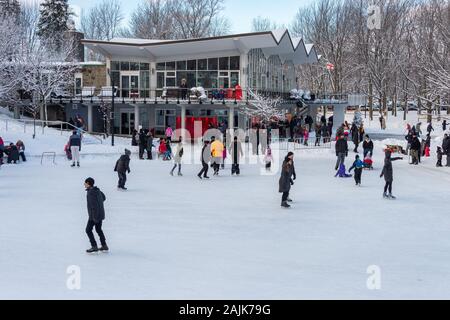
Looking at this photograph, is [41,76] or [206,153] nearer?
[206,153]

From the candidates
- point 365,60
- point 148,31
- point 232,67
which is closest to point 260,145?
point 232,67

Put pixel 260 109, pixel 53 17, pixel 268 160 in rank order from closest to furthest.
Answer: pixel 268 160, pixel 260 109, pixel 53 17

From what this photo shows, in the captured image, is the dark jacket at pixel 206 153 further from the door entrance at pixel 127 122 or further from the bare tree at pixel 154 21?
the bare tree at pixel 154 21

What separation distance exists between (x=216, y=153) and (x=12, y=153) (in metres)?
8.68

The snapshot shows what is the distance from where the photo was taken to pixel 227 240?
1108cm

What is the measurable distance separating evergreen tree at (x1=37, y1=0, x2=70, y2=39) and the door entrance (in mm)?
23988

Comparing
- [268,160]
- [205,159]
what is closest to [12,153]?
[205,159]

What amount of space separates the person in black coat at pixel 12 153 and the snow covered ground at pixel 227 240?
3818mm

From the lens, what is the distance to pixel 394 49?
57969 mm

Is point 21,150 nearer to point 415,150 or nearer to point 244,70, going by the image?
point 415,150

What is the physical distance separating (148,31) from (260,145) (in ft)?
169

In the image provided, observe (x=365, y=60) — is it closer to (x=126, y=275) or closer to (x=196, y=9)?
(x=196, y=9)

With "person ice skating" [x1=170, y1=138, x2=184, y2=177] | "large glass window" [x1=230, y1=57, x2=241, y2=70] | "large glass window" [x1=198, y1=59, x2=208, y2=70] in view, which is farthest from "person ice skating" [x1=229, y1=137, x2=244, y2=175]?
"large glass window" [x1=198, y1=59, x2=208, y2=70]

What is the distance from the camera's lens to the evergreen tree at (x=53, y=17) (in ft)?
196
